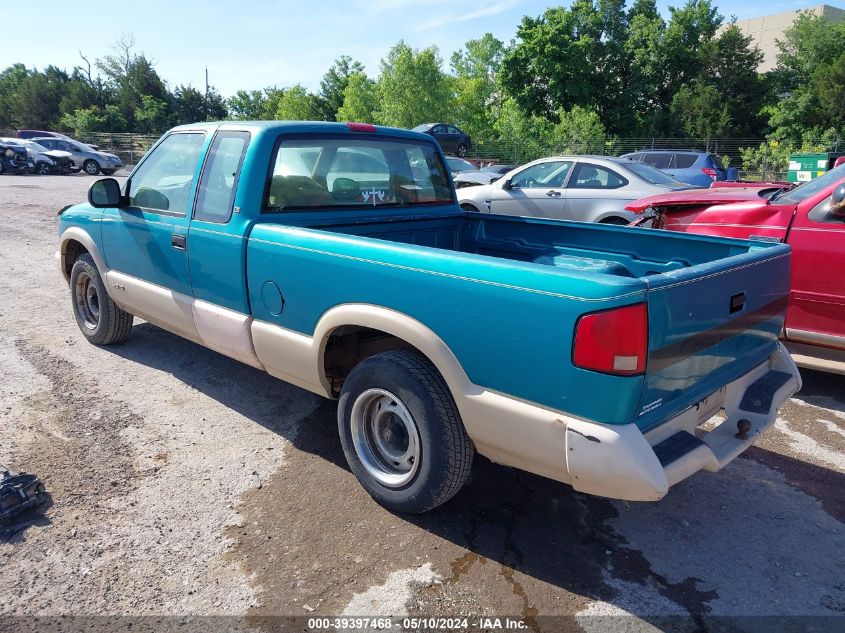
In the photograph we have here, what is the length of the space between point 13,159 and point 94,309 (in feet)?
84.1

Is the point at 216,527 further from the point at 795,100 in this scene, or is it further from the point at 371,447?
the point at 795,100

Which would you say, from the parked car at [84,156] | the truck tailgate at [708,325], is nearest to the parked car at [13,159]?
the parked car at [84,156]

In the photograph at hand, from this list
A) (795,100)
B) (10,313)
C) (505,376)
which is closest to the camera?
(505,376)

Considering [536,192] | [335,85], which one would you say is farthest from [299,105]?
[536,192]

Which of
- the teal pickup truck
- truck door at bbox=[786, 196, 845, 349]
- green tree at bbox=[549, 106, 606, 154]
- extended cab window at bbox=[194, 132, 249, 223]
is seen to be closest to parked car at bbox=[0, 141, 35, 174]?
green tree at bbox=[549, 106, 606, 154]

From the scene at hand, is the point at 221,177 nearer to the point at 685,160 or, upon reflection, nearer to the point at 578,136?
the point at 685,160

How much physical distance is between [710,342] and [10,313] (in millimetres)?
6586

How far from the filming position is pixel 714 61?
42156mm

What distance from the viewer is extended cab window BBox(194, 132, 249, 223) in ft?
12.4

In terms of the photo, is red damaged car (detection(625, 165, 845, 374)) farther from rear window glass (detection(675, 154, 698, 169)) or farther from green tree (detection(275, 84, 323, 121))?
green tree (detection(275, 84, 323, 121))

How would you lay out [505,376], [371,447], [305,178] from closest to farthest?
[505,376] < [371,447] < [305,178]

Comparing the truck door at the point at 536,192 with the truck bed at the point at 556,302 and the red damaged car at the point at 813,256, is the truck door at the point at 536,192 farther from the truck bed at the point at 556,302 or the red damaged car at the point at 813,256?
the truck bed at the point at 556,302

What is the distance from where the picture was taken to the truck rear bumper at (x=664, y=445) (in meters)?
2.29

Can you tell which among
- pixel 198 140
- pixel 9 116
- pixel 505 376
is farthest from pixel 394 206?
pixel 9 116
